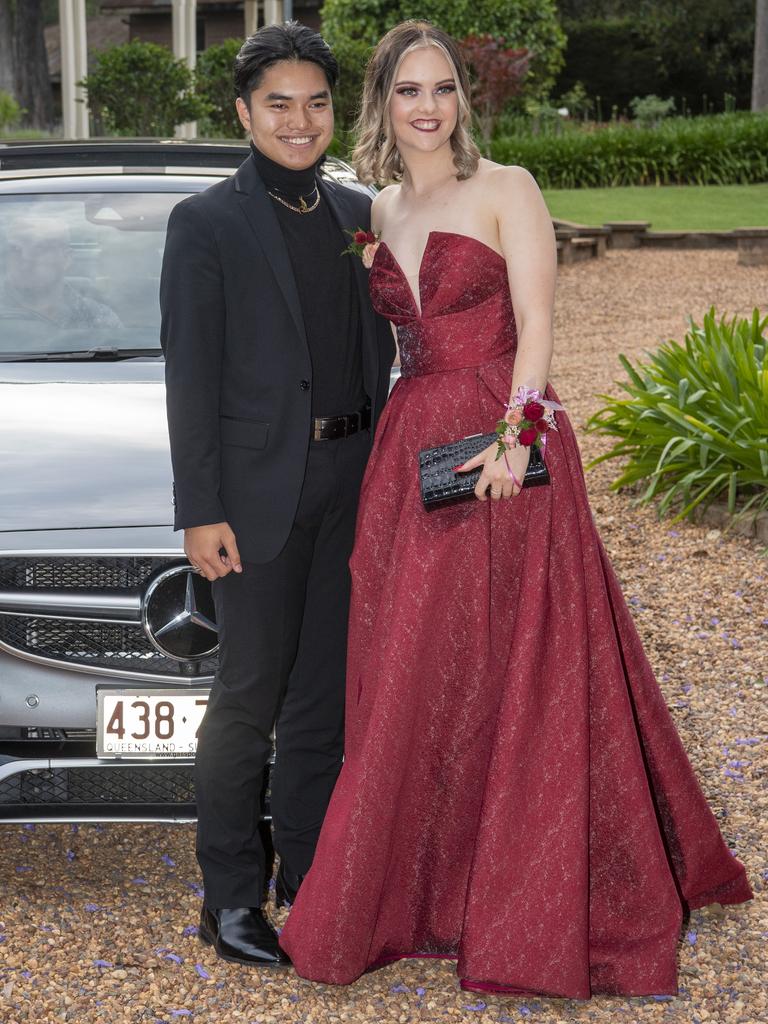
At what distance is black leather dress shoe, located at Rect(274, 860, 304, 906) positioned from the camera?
329 centimetres

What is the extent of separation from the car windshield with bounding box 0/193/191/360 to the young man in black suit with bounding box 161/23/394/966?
1.25 metres

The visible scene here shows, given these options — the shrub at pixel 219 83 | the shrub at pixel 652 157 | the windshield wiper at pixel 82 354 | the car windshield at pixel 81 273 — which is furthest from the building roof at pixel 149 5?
the windshield wiper at pixel 82 354

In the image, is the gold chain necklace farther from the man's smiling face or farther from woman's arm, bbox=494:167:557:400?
woman's arm, bbox=494:167:557:400

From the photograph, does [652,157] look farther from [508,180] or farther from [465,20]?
[508,180]

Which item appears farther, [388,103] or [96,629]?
[96,629]

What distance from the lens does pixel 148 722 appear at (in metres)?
3.08

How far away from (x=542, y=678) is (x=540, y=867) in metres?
0.40

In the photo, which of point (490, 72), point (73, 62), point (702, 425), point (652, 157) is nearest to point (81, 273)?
point (702, 425)

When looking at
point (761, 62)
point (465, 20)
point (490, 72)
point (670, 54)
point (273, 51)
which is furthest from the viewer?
point (670, 54)

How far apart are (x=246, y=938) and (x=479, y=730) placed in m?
0.73

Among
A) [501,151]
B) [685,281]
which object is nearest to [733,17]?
[501,151]

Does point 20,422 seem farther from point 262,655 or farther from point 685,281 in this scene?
point 685,281

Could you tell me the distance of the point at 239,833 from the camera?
3027 millimetres

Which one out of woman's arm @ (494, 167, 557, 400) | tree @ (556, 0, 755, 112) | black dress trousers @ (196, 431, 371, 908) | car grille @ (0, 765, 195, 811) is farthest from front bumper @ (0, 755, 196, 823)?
tree @ (556, 0, 755, 112)
